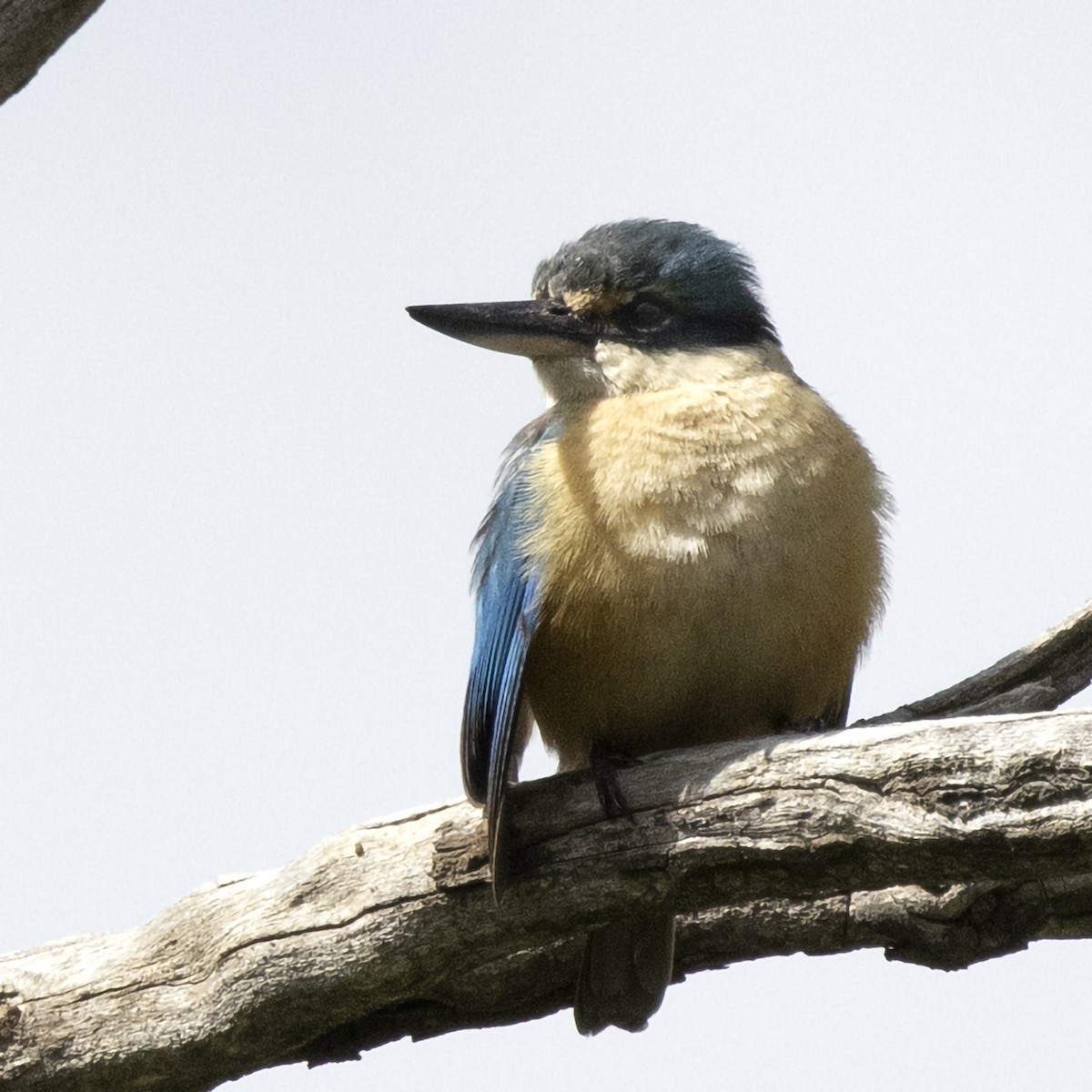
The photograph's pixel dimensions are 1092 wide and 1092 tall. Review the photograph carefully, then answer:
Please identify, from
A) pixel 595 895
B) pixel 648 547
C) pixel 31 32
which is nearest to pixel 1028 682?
pixel 648 547

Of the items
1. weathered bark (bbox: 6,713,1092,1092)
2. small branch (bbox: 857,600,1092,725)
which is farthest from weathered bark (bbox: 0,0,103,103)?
small branch (bbox: 857,600,1092,725)

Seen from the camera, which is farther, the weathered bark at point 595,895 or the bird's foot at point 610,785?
the bird's foot at point 610,785

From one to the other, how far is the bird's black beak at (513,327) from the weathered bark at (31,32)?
150cm

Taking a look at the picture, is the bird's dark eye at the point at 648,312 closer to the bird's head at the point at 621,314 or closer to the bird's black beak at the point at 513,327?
the bird's head at the point at 621,314

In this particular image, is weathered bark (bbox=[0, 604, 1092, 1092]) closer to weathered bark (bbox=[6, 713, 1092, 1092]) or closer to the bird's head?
weathered bark (bbox=[6, 713, 1092, 1092])

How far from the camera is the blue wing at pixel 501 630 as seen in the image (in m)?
5.01

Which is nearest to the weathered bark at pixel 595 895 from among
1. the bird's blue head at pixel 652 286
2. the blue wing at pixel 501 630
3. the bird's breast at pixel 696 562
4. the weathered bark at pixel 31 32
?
the blue wing at pixel 501 630

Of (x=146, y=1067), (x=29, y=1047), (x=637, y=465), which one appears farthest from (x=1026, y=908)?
(x=29, y=1047)

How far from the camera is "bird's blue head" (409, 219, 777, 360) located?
5.61 metres

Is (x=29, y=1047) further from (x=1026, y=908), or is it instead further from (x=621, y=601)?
(x=1026, y=908)

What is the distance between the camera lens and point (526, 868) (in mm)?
4668

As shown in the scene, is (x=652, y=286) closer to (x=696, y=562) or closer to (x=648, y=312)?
(x=648, y=312)

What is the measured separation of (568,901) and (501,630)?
1.03m

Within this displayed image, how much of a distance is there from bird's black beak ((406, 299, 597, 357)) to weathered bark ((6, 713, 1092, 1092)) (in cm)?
166
